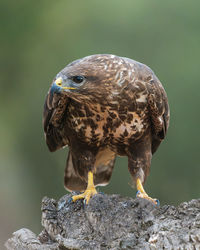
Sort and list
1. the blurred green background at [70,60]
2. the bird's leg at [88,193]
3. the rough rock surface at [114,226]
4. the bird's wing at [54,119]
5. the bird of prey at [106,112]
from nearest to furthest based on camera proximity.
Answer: the rough rock surface at [114,226]
the bird of prey at [106,112]
the bird's leg at [88,193]
the bird's wing at [54,119]
the blurred green background at [70,60]

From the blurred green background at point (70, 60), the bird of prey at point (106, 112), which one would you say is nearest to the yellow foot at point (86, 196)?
the bird of prey at point (106, 112)

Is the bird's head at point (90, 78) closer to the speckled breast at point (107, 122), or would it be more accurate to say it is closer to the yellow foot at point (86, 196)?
the speckled breast at point (107, 122)

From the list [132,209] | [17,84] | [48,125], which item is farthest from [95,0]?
[132,209]

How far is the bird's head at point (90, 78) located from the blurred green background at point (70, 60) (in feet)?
8.22

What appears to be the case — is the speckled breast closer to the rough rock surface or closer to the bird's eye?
the bird's eye

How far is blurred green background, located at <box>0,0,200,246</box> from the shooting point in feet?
22.6

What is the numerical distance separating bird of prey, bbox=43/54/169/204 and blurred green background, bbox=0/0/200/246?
1786 mm

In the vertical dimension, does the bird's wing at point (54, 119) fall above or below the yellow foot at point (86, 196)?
above

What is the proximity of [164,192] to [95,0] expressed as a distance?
3324 mm

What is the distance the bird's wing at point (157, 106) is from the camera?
456 centimetres

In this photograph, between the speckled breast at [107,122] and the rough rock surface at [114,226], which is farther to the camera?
the speckled breast at [107,122]

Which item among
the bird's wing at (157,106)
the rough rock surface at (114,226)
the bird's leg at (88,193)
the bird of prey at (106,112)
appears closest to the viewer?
the rough rock surface at (114,226)

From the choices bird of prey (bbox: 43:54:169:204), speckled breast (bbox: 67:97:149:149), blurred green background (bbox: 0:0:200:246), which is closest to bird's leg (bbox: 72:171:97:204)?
A: bird of prey (bbox: 43:54:169:204)

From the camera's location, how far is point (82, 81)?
4.23 meters
